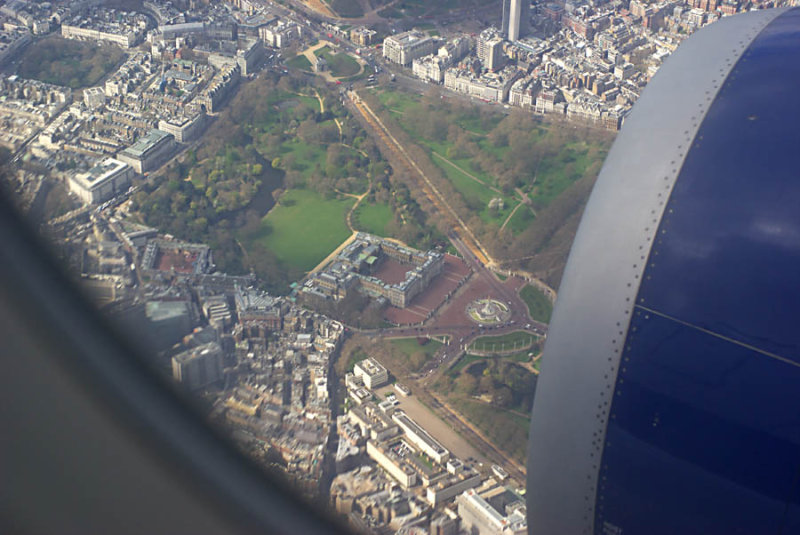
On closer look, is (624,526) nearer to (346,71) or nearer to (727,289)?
(727,289)

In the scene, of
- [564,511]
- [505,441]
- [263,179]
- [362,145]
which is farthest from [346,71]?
[564,511]

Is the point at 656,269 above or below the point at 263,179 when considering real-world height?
above

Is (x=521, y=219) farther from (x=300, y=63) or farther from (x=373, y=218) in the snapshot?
(x=300, y=63)

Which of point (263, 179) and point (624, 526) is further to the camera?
point (263, 179)

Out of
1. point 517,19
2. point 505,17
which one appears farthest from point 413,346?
point 505,17

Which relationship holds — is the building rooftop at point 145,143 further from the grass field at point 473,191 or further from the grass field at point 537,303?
the grass field at point 537,303

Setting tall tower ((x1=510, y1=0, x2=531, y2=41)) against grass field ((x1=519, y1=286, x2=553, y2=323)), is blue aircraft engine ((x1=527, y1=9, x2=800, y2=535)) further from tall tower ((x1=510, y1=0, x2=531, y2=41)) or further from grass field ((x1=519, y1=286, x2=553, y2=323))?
tall tower ((x1=510, y1=0, x2=531, y2=41))
